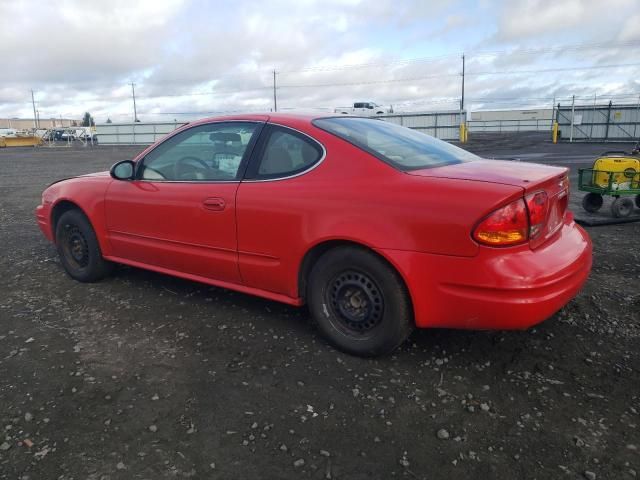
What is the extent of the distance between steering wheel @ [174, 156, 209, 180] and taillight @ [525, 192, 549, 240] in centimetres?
228

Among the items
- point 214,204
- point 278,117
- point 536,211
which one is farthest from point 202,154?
point 536,211

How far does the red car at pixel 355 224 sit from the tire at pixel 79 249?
0.41 meters

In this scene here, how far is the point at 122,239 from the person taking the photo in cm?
443

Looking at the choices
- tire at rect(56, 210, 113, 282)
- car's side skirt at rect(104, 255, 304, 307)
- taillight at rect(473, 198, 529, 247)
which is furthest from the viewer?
tire at rect(56, 210, 113, 282)

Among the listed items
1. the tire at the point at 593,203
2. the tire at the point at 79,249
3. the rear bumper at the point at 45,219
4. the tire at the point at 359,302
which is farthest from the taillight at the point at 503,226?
the tire at the point at 593,203

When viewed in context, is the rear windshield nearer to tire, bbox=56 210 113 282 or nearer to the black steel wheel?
the black steel wheel

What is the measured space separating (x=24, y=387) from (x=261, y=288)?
1.53m

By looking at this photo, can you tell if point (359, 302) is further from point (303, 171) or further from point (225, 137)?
point (225, 137)

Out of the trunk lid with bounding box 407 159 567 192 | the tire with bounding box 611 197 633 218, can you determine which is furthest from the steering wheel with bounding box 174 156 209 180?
the tire with bounding box 611 197 633 218

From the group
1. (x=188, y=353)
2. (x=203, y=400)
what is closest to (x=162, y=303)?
(x=188, y=353)

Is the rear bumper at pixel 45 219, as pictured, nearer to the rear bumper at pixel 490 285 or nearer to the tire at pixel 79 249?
the tire at pixel 79 249

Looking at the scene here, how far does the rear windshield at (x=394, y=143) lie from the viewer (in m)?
3.29

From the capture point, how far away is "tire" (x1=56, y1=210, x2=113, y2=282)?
15.5 ft

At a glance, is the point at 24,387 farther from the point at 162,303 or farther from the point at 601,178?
the point at 601,178
